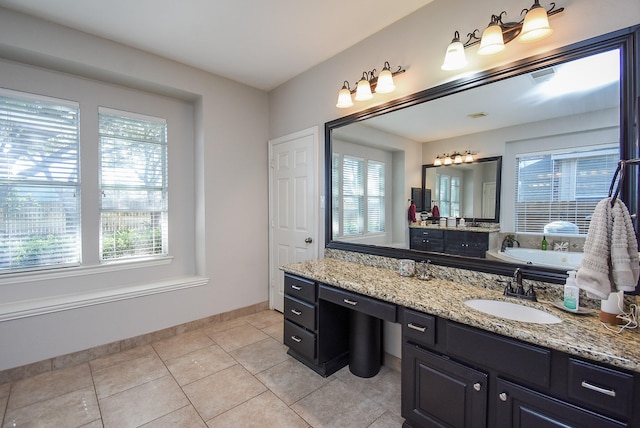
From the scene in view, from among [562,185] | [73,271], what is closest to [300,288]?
[562,185]

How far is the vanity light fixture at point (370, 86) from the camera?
2.24 meters

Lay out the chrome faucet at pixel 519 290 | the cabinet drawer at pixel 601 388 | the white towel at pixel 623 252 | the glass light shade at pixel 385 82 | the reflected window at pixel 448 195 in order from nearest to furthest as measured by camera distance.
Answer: the cabinet drawer at pixel 601 388 → the white towel at pixel 623 252 → the chrome faucet at pixel 519 290 → the reflected window at pixel 448 195 → the glass light shade at pixel 385 82

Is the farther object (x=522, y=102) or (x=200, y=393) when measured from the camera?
(x=200, y=393)

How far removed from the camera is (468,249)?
196 centimetres

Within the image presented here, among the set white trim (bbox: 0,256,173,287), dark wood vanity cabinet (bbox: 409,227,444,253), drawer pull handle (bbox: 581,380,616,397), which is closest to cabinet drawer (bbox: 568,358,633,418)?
drawer pull handle (bbox: 581,380,616,397)

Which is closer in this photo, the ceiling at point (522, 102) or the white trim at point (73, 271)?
the ceiling at point (522, 102)

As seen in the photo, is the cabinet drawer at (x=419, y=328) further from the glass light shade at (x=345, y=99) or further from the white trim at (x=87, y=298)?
the white trim at (x=87, y=298)

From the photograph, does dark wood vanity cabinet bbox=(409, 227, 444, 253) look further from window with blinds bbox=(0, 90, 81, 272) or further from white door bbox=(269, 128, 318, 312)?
window with blinds bbox=(0, 90, 81, 272)

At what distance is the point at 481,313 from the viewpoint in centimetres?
144

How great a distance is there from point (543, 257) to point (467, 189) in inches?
23.6

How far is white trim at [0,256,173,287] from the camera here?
2.42 meters

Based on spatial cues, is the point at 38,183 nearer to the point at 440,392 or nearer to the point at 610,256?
the point at 440,392

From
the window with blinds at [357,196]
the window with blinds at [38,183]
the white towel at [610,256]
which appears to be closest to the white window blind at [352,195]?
the window with blinds at [357,196]

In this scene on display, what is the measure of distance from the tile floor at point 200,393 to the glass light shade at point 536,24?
237 cm
